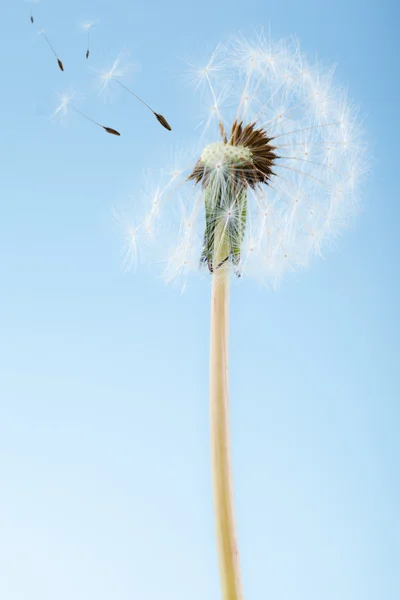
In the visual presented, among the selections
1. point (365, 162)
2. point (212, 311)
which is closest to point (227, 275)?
point (212, 311)

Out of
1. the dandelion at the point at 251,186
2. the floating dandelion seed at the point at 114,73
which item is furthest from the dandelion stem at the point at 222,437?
the floating dandelion seed at the point at 114,73

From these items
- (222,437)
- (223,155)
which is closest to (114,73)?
(223,155)

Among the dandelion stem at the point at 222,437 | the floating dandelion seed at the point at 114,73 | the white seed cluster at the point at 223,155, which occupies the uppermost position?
the floating dandelion seed at the point at 114,73

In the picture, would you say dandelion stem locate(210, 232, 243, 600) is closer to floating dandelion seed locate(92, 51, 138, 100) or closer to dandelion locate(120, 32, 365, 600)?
dandelion locate(120, 32, 365, 600)

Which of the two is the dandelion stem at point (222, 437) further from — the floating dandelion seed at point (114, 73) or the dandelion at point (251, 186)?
the floating dandelion seed at point (114, 73)

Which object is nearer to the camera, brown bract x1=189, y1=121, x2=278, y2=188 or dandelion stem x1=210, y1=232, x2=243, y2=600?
dandelion stem x1=210, y1=232, x2=243, y2=600

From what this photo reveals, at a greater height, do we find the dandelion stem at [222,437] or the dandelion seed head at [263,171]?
the dandelion seed head at [263,171]

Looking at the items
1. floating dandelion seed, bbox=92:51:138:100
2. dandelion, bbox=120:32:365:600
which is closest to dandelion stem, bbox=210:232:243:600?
dandelion, bbox=120:32:365:600

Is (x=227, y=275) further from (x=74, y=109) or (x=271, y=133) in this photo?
(x=74, y=109)
